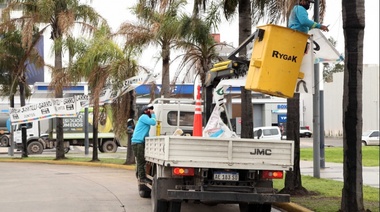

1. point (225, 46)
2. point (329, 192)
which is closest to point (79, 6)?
point (225, 46)

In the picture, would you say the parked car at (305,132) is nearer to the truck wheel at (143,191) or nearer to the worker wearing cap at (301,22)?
the truck wheel at (143,191)

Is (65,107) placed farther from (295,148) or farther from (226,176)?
(226,176)

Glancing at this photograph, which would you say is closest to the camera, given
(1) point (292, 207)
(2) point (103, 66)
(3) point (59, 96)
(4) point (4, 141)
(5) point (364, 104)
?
(5) point (364, 104)

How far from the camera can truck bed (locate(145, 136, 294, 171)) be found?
9.70m

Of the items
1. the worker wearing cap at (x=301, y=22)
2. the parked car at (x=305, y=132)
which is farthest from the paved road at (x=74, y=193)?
the parked car at (x=305, y=132)

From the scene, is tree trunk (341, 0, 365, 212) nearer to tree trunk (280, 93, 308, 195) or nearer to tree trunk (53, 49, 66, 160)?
tree trunk (280, 93, 308, 195)

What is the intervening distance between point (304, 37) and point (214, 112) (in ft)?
11.0

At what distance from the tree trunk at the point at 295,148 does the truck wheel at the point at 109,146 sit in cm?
2682

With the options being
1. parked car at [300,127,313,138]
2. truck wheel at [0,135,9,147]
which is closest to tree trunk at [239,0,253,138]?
truck wheel at [0,135,9,147]

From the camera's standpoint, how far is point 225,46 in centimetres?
2212

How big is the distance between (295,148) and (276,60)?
577 centimetres

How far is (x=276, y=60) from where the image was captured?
8664 millimetres

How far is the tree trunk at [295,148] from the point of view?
551 inches

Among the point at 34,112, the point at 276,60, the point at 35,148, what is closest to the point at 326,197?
the point at 276,60
